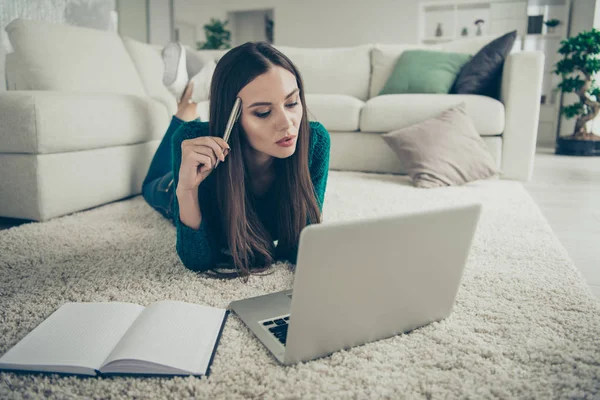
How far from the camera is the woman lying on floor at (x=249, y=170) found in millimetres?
964

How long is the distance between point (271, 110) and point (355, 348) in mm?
517

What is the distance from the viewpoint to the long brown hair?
985mm

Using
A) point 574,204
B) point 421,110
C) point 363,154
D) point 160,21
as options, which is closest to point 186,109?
point 363,154

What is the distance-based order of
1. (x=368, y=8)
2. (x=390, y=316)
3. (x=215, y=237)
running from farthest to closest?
1. (x=368, y=8)
2. (x=215, y=237)
3. (x=390, y=316)

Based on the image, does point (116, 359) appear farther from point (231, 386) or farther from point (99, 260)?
point (99, 260)

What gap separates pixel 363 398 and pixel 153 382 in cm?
32

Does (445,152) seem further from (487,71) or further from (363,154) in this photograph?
(487,71)

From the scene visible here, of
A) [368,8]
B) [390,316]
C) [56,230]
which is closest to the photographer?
[390,316]

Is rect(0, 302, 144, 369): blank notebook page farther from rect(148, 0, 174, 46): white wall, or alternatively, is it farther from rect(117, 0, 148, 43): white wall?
rect(148, 0, 174, 46): white wall

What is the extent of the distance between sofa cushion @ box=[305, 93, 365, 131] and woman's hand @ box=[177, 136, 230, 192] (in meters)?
1.92

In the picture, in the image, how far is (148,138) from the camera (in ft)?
7.38

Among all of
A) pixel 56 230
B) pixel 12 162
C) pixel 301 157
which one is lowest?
pixel 56 230

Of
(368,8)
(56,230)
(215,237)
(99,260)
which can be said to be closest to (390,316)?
(215,237)

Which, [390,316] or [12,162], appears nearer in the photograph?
[390,316]
